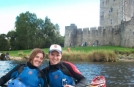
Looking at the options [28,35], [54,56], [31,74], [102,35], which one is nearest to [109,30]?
[102,35]

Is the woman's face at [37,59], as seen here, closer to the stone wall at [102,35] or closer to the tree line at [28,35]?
the stone wall at [102,35]

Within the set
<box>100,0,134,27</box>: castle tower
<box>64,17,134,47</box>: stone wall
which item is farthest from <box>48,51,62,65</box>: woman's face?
<box>100,0,134,27</box>: castle tower

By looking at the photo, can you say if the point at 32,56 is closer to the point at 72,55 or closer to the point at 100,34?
the point at 72,55

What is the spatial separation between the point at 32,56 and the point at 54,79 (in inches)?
24.4

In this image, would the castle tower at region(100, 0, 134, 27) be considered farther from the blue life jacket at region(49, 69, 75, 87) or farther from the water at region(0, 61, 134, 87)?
the blue life jacket at region(49, 69, 75, 87)

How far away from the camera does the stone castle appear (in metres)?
39.8

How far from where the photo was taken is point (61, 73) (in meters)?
4.81

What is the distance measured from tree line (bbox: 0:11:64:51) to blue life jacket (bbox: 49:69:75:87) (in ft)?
158

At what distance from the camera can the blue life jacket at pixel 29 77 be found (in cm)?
468

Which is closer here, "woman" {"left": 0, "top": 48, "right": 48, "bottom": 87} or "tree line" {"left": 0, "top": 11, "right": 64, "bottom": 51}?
"woman" {"left": 0, "top": 48, "right": 48, "bottom": 87}

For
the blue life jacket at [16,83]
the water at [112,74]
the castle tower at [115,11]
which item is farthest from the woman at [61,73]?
the castle tower at [115,11]

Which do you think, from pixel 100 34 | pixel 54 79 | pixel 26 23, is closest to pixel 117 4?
pixel 100 34

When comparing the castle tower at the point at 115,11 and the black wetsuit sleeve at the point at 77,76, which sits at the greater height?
the castle tower at the point at 115,11

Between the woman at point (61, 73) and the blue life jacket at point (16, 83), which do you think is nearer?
the blue life jacket at point (16, 83)
